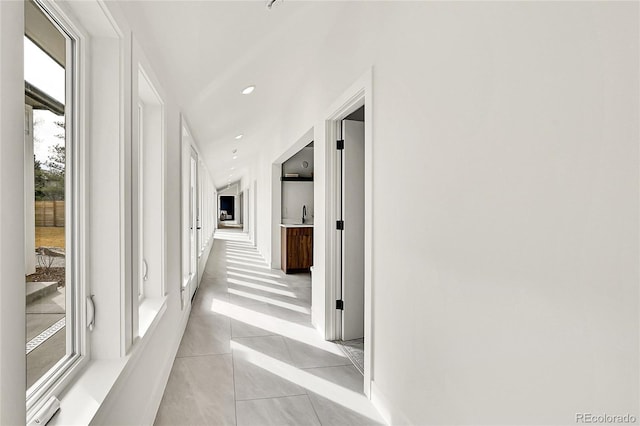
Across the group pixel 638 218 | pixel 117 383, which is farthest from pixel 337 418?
pixel 638 218

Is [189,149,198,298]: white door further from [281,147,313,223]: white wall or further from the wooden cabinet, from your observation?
[281,147,313,223]: white wall

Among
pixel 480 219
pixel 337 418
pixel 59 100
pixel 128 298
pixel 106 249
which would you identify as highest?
pixel 59 100

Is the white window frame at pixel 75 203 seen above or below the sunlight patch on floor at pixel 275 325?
above

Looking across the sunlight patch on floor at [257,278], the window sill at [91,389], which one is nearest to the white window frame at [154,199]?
the window sill at [91,389]

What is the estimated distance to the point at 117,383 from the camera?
136 centimetres

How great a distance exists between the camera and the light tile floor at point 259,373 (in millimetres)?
2105

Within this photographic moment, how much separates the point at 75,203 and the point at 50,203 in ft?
0.66

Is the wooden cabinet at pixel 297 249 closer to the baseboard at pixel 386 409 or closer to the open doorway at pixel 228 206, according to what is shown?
the baseboard at pixel 386 409

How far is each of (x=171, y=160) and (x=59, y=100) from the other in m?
1.61

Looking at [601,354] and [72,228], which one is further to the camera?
[72,228]

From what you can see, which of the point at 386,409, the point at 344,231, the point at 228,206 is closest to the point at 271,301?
the point at 344,231

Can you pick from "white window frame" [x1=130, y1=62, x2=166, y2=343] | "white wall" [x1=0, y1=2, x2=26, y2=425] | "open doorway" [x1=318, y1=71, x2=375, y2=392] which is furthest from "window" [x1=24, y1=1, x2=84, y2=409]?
"open doorway" [x1=318, y1=71, x2=375, y2=392]

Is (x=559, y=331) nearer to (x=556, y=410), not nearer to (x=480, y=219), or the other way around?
(x=556, y=410)

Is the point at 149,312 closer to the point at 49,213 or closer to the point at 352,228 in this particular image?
the point at 49,213
